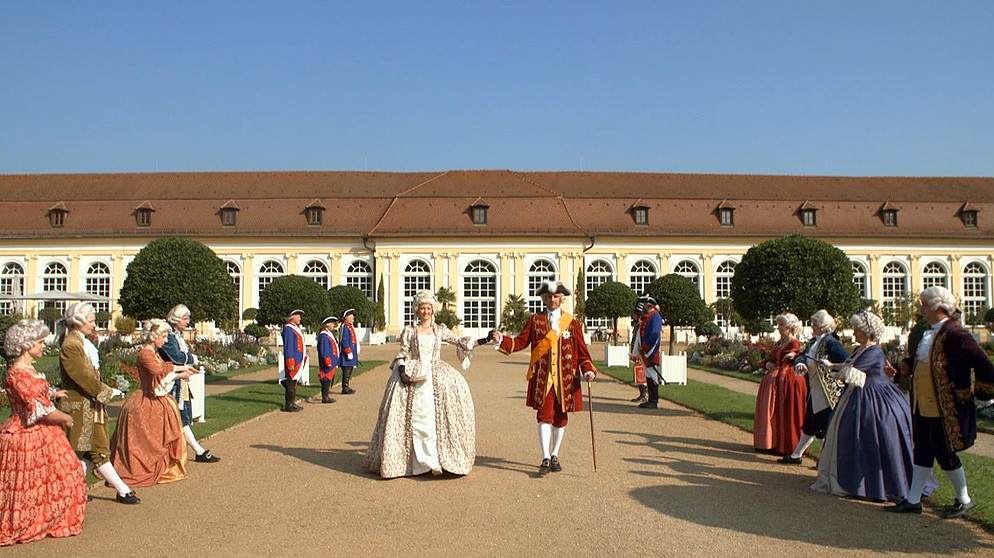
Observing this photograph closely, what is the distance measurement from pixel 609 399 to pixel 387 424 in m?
7.30

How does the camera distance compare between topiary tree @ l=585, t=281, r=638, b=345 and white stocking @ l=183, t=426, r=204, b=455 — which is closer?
white stocking @ l=183, t=426, r=204, b=455

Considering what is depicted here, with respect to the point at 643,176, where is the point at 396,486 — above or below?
below

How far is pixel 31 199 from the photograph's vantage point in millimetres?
43344

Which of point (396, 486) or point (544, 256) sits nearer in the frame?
point (396, 486)

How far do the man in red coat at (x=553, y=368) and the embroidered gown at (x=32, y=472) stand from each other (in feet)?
11.4

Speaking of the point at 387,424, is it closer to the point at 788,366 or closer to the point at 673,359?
the point at 788,366

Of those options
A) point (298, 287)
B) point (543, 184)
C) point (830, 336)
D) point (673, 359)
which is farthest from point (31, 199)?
point (830, 336)

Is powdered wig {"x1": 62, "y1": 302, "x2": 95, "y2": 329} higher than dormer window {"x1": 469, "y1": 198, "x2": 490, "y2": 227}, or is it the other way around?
dormer window {"x1": 469, "y1": 198, "x2": 490, "y2": 227}

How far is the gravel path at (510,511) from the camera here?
502 cm

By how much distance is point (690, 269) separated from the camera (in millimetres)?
42281

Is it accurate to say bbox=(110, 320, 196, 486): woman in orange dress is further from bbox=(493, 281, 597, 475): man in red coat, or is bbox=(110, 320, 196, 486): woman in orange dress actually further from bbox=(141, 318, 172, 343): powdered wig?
bbox=(493, 281, 597, 475): man in red coat

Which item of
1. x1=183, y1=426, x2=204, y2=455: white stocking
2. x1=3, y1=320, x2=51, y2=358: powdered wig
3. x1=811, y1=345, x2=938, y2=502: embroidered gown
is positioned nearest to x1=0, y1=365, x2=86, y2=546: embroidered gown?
x1=3, y1=320, x2=51, y2=358: powdered wig

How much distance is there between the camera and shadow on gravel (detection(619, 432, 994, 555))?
522 centimetres

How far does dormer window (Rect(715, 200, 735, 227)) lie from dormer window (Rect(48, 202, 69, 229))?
1324 inches
